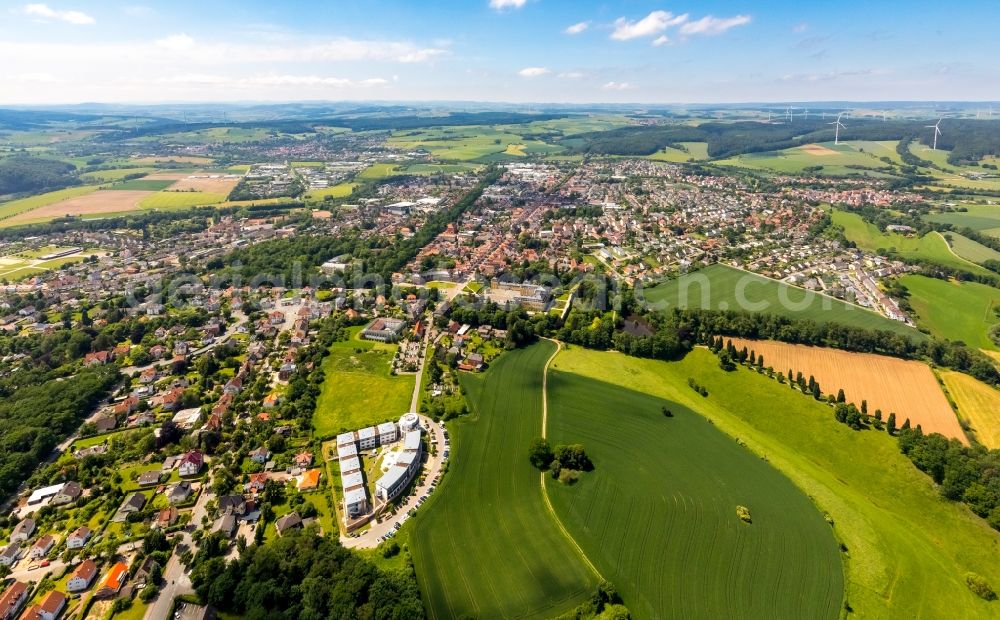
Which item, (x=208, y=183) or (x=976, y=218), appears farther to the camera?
(x=208, y=183)

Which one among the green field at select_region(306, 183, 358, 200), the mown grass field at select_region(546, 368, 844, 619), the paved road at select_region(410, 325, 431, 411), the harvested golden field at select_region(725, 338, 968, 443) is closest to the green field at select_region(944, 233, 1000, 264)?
the harvested golden field at select_region(725, 338, 968, 443)

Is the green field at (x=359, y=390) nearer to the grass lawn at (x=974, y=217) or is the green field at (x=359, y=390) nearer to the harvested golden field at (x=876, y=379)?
the harvested golden field at (x=876, y=379)

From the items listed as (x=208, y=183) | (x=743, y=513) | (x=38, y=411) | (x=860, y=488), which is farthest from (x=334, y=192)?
(x=860, y=488)

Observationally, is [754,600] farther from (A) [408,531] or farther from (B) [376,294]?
(B) [376,294]

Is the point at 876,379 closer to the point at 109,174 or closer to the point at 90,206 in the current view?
the point at 90,206

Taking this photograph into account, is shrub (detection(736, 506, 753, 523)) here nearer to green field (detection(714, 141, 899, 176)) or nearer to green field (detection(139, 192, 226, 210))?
green field (detection(139, 192, 226, 210))

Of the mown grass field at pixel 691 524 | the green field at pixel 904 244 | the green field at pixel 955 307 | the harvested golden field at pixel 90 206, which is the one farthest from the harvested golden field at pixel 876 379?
the harvested golden field at pixel 90 206
